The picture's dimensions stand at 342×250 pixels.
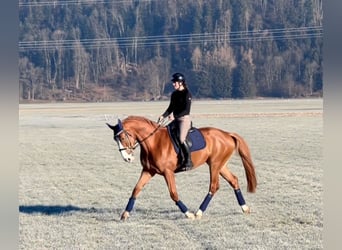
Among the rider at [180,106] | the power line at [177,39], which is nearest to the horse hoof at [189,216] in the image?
the rider at [180,106]

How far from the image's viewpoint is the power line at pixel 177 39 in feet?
229

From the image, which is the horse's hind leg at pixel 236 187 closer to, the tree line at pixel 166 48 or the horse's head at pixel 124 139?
the horse's head at pixel 124 139

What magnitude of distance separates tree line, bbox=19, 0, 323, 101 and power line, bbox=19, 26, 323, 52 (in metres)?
0.11

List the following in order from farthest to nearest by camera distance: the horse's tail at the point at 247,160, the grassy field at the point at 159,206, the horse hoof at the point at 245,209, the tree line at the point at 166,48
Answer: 1. the tree line at the point at 166,48
2. the horse's tail at the point at 247,160
3. the horse hoof at the point at 245,209
4. the grassy field at the point at 159,206

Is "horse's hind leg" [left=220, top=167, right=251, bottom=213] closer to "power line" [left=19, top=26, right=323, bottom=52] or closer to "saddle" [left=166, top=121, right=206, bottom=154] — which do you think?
"saddle" [left=166, top=121, right=206, bottom=154]

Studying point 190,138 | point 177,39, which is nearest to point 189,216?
point 190,138

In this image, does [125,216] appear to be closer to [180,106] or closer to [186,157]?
[186,157]

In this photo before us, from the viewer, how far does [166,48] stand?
6944cm

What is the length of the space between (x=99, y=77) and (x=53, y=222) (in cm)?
5891

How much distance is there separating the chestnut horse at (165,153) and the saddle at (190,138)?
5cm

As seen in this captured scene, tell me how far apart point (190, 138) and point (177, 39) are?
6440 centimetres

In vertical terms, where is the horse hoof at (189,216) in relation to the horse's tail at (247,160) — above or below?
below

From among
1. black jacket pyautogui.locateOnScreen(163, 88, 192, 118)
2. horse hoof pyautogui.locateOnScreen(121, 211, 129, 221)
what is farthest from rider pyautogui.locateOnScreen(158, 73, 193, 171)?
horse hoof pyautogui.locateOnScreen(121, 211, 129, 221)
